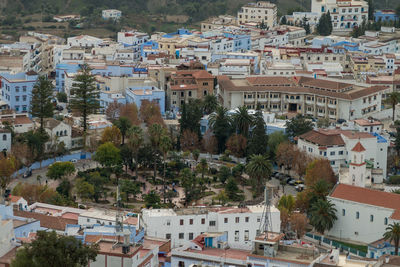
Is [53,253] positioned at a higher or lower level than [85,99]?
lower

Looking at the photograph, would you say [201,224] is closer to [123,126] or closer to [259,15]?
[123,126]

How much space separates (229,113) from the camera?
7581cm

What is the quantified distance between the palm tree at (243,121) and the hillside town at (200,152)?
0.46 ft

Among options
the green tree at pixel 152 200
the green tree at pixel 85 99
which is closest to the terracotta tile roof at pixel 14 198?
the green tree at pixel 152 200

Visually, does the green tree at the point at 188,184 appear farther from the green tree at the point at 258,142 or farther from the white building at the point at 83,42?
the white building at the point at 83,42

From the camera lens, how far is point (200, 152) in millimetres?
72812

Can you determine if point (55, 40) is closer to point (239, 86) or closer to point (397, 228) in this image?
point (239, 86)

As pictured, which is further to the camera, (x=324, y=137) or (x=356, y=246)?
(x=324, y=137)

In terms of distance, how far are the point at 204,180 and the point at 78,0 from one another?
2661 inches

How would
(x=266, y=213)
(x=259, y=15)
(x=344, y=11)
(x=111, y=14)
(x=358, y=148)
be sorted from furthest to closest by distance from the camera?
1. (x=111, y=14)
2. (x=344, y=11)
3. (x=259, y=15)
4. (x=358, y=148)
5. (x=266, y=213)

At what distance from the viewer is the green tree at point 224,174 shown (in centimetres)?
6700

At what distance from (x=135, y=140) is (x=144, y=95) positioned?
1192 centimetres

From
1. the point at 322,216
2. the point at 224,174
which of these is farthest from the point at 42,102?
the point at 322,216

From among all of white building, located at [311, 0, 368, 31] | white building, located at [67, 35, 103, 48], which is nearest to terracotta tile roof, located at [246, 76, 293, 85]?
white building, located at [67, 35, 103, 48]
